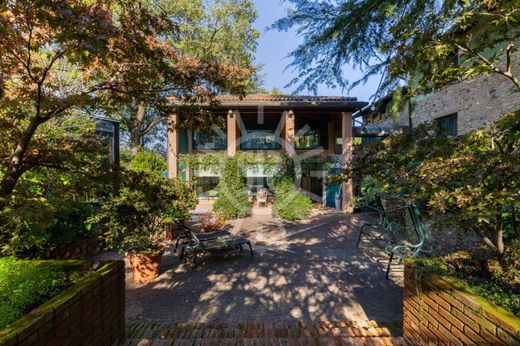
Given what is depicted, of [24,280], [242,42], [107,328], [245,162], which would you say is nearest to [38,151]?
[24,280]

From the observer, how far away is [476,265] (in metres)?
3.23

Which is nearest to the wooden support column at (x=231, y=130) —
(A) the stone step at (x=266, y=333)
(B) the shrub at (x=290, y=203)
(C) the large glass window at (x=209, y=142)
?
(C) the large glass window at (x=209, y=142)

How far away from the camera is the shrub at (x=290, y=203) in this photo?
1109 centimetres

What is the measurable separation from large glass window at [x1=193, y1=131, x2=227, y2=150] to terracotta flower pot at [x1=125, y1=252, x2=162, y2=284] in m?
10.1

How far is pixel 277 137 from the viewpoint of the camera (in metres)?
15.5

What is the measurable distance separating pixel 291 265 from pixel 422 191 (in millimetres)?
3689

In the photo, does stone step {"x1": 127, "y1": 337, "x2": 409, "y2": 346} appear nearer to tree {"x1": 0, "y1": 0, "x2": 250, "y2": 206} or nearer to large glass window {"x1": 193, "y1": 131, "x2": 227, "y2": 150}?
tree {"x1": 0, "y1": 0, "x2": 250, "y2": 206}

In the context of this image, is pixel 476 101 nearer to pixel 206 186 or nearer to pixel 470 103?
pixel 470 103

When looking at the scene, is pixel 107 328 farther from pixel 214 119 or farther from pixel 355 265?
pixel 355 265

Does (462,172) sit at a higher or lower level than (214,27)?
lower

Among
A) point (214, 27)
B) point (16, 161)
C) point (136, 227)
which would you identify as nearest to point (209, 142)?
point (214, 27)

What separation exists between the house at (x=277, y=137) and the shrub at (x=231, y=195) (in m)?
0.67

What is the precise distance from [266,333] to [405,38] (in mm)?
3550

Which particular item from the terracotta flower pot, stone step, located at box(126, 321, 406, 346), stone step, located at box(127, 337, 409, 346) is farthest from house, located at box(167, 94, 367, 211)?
stone step, located at box(127, 337, 409, 346)
